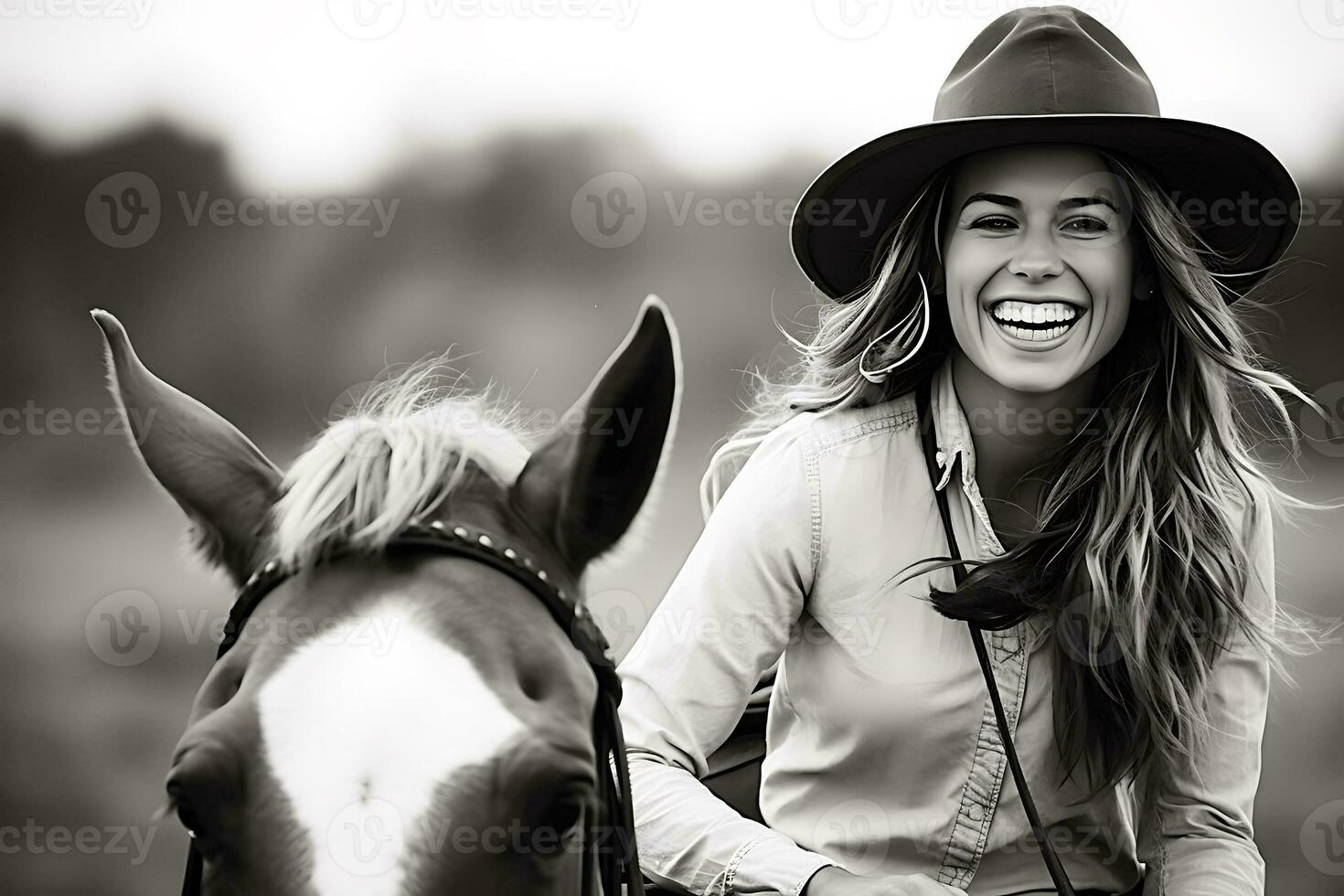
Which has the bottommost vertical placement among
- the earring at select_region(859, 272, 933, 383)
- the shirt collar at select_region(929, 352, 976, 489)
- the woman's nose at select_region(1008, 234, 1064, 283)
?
the shirt collar at select_region(929, 352, 976, 489)

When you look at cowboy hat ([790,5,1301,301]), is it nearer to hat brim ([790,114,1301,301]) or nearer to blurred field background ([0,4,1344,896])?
hat brim ([790,114,1301,301])

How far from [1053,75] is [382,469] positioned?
1.18 m

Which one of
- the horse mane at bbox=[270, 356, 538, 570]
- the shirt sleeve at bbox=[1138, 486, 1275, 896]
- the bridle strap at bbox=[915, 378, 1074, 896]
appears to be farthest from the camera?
the shirt sleeve at bbox=[1138, 486, 1275, 896]

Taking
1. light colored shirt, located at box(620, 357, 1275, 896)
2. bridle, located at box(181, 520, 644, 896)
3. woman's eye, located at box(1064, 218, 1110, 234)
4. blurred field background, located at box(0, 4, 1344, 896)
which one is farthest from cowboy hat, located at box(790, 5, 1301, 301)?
blurred field background, located at box(0, 4, 1344, 896)

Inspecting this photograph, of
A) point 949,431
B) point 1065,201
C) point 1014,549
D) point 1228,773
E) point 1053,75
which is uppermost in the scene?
point 1053,75

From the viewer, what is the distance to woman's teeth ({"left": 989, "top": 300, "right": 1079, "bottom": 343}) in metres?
1.76

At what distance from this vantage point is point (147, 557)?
5.71 m

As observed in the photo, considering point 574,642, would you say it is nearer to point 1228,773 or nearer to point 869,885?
point 869,885

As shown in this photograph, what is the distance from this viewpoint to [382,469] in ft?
4.09

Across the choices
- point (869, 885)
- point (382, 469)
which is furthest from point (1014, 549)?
point (382, 469)

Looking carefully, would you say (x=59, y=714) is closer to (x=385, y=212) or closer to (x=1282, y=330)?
(x=385, y=212)

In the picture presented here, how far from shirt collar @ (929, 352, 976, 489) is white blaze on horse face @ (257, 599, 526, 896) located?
98 cm

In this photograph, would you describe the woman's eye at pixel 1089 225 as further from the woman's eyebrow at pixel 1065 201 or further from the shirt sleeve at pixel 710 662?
the shirt sleeve at pixel 710 662

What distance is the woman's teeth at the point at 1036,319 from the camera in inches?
69.1
